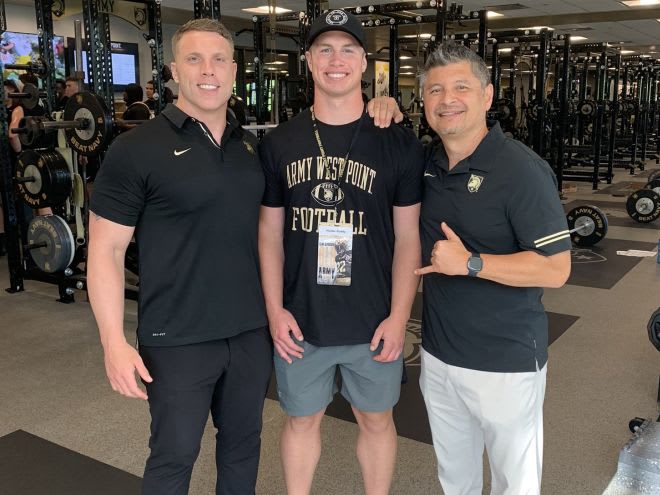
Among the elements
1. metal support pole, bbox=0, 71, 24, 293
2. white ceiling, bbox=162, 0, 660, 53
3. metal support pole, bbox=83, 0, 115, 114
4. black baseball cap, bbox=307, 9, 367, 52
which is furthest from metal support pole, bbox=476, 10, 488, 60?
black baseball cap, bbox=307, 9, 367, 52

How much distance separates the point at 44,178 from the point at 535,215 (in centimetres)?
350

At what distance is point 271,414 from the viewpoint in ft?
8.80

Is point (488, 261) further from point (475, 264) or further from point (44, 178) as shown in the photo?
point (44, 178)

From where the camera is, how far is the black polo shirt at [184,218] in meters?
1.41

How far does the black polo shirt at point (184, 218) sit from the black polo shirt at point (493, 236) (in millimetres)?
454

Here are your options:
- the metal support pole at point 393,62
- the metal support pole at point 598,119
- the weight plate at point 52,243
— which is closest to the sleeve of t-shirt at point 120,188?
the weight plate at point 52,243

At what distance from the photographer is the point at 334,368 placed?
1713mm

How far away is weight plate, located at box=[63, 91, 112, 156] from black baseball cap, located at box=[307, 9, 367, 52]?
2.52 meters

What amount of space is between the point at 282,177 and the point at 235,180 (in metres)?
0.15

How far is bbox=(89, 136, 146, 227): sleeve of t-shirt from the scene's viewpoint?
1391 mm

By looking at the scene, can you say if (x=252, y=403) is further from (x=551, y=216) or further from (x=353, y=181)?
(x=551, y=216)

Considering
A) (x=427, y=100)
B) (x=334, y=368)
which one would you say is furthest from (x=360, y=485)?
(x=427, y=100)

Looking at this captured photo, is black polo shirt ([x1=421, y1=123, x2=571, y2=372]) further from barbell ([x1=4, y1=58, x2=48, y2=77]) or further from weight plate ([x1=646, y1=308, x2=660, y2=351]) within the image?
barbell ([x1=4, y1=58, x2=48, y2=77])

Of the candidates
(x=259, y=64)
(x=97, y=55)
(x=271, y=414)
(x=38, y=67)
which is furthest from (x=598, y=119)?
(x=271, y=414)
